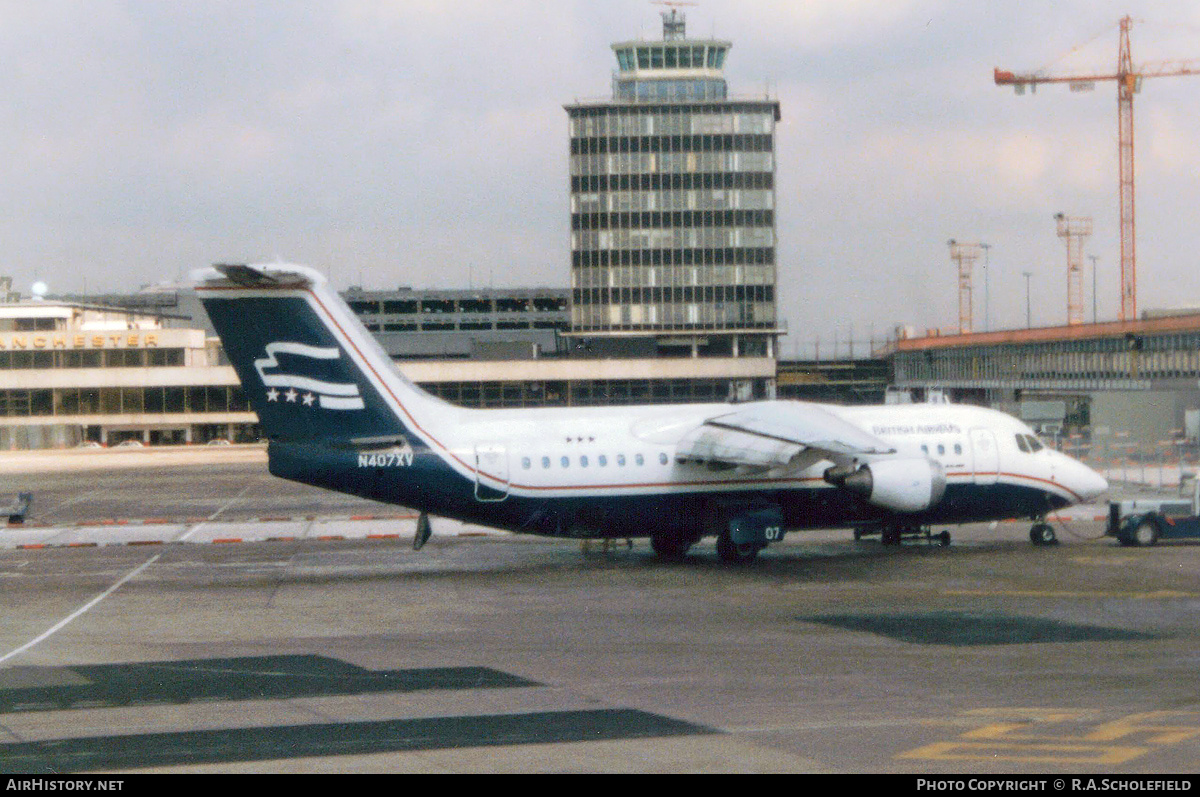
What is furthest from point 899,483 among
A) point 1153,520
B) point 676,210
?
point 676,210

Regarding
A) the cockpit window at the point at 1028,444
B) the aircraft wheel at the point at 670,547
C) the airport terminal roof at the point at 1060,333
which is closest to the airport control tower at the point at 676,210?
the airport terminal roof at the point at 1060,333

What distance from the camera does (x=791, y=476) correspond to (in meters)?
35.6

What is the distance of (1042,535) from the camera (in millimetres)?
38750

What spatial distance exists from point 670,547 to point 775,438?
5.86m

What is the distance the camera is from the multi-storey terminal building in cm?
14450

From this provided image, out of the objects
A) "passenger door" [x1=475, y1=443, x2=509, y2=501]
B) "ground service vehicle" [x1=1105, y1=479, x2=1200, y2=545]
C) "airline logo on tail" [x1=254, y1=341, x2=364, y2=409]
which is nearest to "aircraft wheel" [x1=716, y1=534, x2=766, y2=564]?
"passenger door" [x1=475, y1=443, x2=509, y2=501]

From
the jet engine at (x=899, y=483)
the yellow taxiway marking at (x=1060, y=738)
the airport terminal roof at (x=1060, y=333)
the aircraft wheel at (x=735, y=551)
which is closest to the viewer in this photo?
the yellow taxiway marking at (x=1060, y=738)

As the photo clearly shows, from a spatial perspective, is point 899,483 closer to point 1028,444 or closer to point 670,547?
point 670,547

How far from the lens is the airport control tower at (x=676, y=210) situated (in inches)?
5684

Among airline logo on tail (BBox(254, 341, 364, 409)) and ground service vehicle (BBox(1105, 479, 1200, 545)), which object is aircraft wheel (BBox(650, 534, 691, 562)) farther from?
ground service vehicle (BBox(1105, 479, 1200, 545))

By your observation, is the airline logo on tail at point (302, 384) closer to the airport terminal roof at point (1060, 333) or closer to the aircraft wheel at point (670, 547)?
the aircraft wheel at point (670, 547)

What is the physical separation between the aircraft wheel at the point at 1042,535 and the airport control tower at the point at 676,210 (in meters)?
108

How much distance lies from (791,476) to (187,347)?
10261 centimetres

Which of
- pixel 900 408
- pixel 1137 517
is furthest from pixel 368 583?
pixel 1137 517
